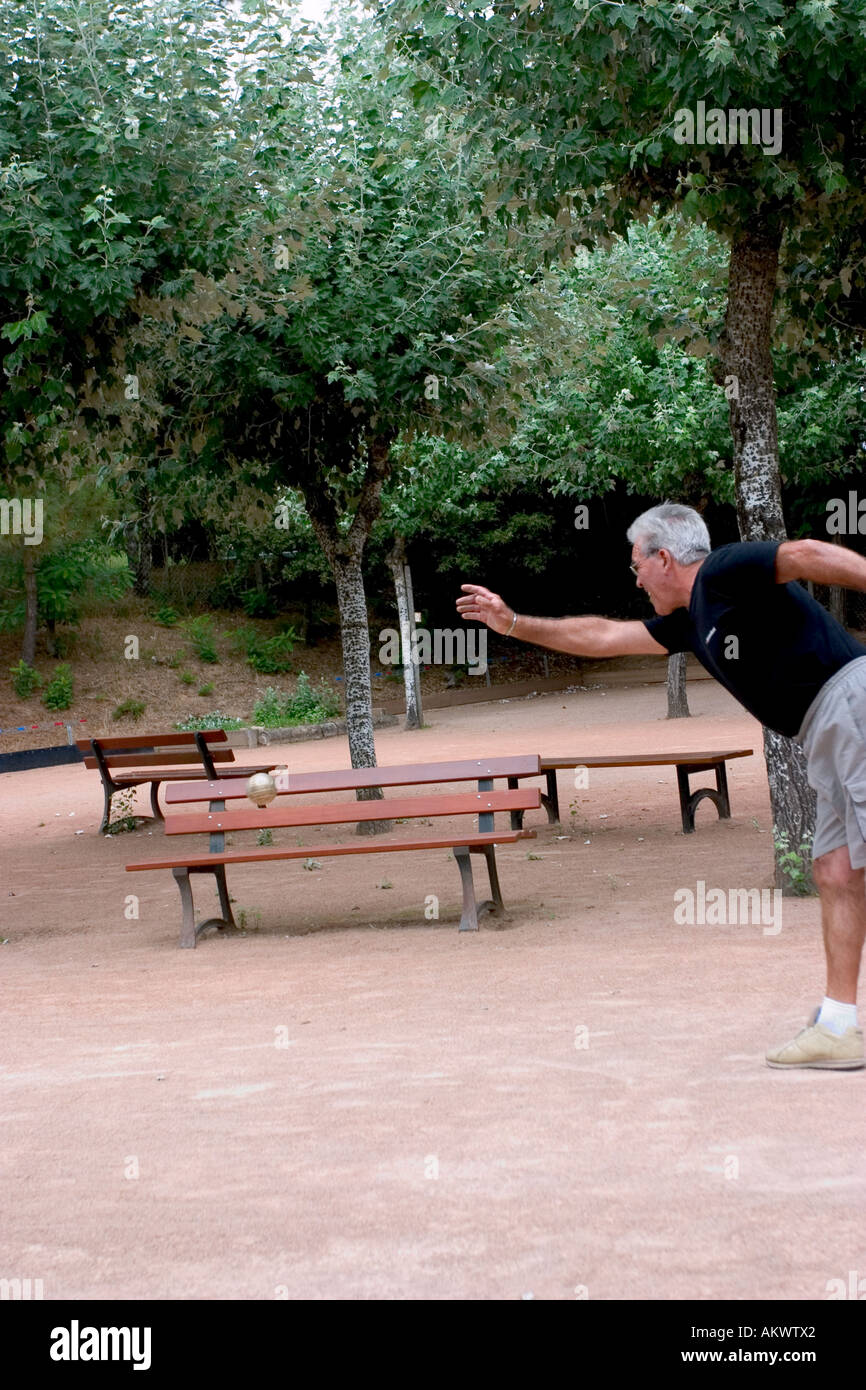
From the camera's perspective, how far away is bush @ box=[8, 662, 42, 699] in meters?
29.1

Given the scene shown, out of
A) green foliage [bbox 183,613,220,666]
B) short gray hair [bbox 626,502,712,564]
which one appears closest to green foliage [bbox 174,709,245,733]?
green foliage [bbox 183,613,220,666]

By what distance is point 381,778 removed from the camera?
9039mm

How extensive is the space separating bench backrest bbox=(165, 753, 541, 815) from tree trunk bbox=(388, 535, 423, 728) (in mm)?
16137

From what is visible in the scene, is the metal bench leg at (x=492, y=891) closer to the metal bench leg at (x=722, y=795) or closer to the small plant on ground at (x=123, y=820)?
the metal bench leg at (x=722, y=795)

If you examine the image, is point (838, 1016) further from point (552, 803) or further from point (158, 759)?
point (158, 759)

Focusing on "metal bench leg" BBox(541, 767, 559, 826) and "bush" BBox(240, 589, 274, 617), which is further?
"bush" BBox(240, 589, 274, 617)

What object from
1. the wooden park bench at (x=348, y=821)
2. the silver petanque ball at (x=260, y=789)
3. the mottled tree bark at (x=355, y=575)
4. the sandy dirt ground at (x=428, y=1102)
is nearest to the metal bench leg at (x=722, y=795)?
the sandy dirt ground at (x=428, y=1102)

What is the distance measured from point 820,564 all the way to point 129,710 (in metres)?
26.1

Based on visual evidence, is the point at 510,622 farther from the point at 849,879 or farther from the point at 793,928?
the point at 793,928

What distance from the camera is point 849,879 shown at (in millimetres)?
4340

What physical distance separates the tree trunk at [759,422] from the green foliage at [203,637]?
25.2 m

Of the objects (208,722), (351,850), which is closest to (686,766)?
(351,850)

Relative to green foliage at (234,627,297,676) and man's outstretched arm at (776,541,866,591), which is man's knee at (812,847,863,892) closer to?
man's outstretched arm at (776,541,866,591)
